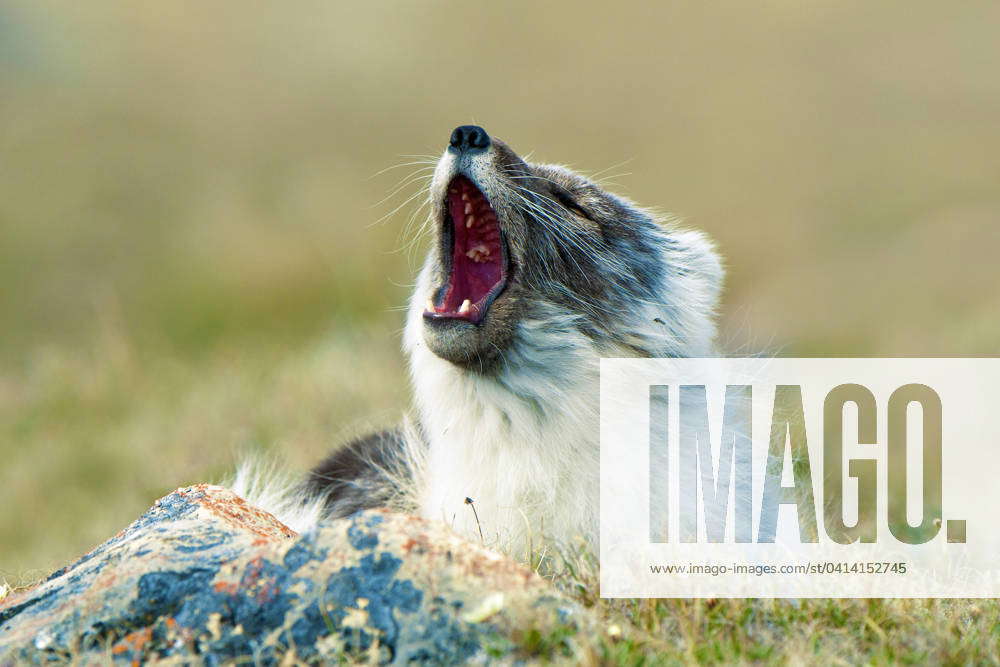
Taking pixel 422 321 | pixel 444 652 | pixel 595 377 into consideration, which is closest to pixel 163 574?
pixel 444 652

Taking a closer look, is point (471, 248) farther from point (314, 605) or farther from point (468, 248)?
point (314, 605)

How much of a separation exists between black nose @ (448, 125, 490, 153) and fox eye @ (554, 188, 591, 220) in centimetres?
51

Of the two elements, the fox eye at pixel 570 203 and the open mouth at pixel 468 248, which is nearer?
the open mouth at pixel 468 248

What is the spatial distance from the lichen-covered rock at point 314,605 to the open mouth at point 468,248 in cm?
190

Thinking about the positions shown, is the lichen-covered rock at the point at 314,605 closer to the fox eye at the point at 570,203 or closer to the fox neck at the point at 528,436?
the fox neck at the point at 528,436

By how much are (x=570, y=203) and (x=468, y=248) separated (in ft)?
1.78

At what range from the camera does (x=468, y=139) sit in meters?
5.11

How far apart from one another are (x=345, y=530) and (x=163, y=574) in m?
0.61

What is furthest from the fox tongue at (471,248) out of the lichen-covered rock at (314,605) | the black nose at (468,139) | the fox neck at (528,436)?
the lichen-covered rock at (314,605)

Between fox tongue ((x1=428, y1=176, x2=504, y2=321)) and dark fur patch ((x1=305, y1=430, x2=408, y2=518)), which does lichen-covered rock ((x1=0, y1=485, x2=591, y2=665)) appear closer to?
fox tongue ((x1=428, y1=176, x2=504, y2=321))

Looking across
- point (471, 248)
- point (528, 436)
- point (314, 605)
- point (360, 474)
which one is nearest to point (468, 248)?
point (471, 248)

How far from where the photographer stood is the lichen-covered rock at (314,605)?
3.17 m

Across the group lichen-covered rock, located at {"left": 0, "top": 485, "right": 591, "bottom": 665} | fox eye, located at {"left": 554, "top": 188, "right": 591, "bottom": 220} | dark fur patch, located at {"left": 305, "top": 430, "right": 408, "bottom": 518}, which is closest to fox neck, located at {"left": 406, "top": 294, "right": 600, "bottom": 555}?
fox eye, located at {"left": 554, "top": 188, "right": 591, "bottom": 220}

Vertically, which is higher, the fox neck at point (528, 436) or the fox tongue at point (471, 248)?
the fox tongue at point (471, 248)
